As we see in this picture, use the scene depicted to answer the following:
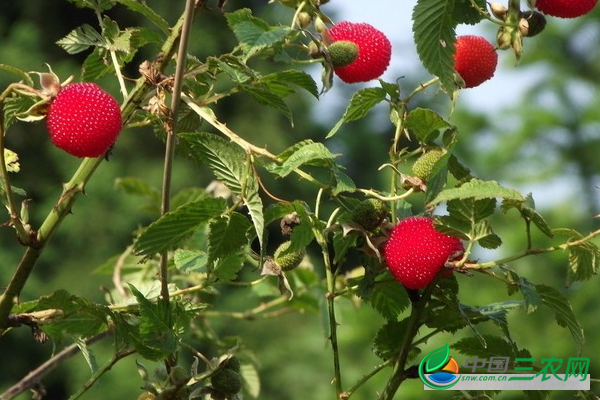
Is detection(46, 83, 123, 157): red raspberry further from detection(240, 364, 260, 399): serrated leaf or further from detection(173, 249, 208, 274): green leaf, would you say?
detection(240, 364, 260, 399): serrated leaf

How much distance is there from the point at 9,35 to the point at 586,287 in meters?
4.95

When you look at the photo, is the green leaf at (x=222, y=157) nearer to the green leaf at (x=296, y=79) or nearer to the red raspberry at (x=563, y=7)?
the green leaf at (x=296, y=79)

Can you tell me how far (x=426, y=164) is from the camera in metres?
0.76

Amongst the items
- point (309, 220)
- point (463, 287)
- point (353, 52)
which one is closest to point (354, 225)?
point (309, 220)

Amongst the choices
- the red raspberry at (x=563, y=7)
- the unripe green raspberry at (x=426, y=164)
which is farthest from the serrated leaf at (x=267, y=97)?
the red raspberry at (x=563, y=7)

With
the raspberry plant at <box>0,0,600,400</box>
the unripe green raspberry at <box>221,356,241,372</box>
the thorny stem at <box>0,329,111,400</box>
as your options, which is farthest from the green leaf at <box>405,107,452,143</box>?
the thorny stem at <box>0,329,111,400</box>

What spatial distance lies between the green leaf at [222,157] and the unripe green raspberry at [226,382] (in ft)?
0.46

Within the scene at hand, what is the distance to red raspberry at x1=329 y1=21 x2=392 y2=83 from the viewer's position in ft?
2.62

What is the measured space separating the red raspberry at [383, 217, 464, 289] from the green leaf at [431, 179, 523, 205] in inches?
1.3

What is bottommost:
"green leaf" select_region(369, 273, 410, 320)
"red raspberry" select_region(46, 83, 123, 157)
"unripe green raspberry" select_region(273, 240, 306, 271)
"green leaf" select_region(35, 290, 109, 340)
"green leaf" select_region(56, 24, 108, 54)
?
"green leaf" select_region(369, 273, 410, 320)

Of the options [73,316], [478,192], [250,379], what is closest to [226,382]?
[73,316]

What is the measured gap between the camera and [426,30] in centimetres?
74

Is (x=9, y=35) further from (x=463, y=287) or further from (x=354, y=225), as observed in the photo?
(x=354, y=225)

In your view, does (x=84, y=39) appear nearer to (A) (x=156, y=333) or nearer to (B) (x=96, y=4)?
(B) (x=96, y=4)
